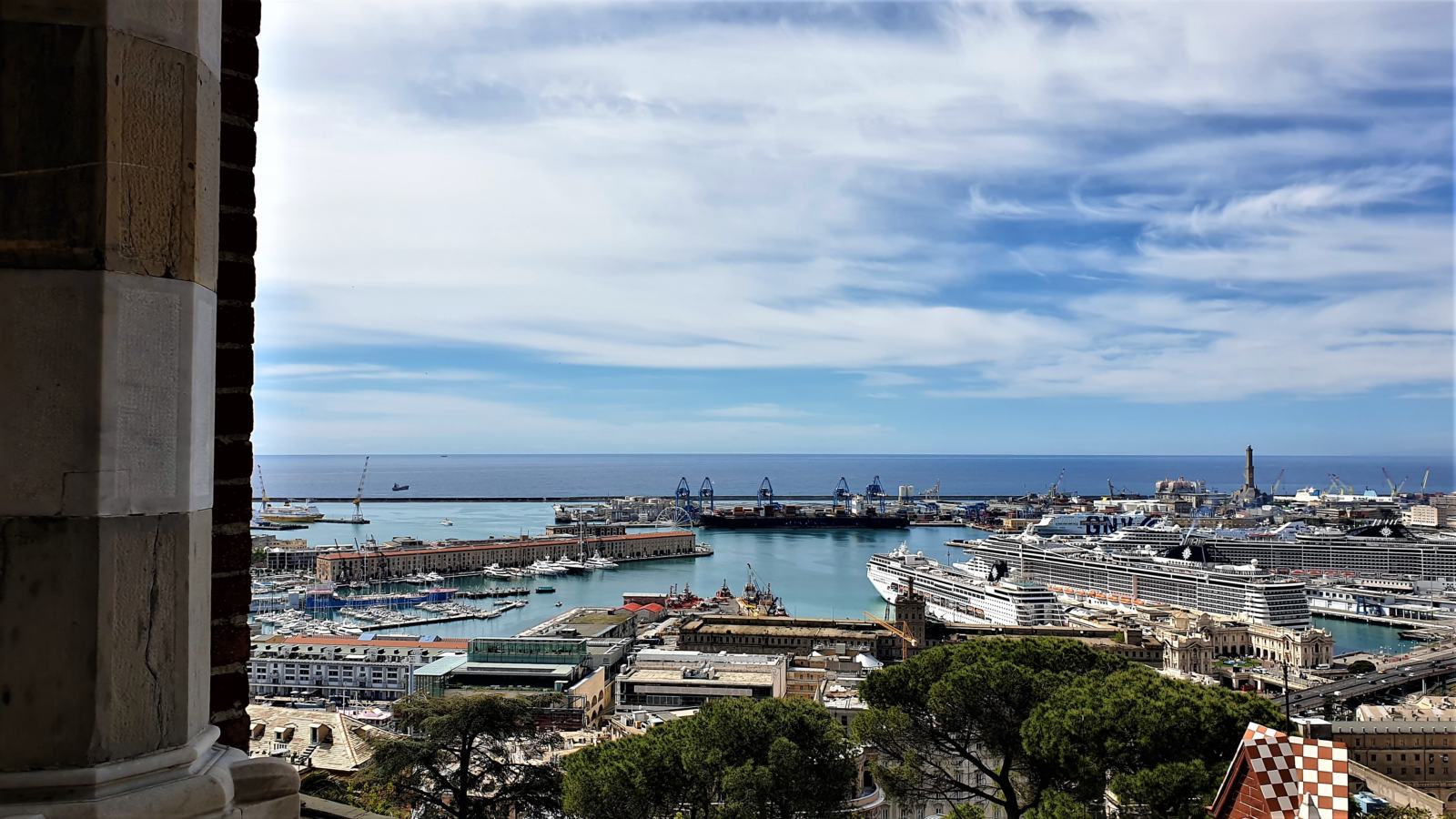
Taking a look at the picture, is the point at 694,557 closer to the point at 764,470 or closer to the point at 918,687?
the point at 918,687

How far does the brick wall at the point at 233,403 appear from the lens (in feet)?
3.38

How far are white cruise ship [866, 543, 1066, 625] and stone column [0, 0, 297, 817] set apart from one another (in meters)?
23.9

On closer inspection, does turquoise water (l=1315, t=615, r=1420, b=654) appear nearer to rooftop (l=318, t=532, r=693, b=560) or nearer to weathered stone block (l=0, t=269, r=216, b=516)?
rooftop (l=318, t=532, r=693, b=560)

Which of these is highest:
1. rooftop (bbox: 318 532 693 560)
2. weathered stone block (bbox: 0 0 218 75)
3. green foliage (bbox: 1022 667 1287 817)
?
weathered stone block (bbox: 0 0 218 75)

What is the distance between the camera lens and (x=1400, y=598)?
94.8ft

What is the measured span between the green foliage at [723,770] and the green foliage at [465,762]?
36 cm

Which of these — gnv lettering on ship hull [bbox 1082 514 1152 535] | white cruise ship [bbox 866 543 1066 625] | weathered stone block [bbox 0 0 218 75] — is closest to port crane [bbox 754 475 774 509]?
gnv lettering on ship hull [bbox 1082 514 1152 535]

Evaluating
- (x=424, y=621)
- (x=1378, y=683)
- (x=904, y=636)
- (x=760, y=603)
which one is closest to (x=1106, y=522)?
(x=760, y=603)

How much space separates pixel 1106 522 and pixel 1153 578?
18337 millimetres

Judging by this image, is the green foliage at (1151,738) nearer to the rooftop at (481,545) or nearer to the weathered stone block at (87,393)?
the weathered stone block at (87,393)

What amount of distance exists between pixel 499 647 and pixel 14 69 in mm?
18112

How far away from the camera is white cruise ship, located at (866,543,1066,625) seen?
26391 mm

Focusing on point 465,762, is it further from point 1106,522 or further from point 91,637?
point 1106,522

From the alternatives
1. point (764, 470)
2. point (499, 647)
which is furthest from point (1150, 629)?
point (764, 470)
